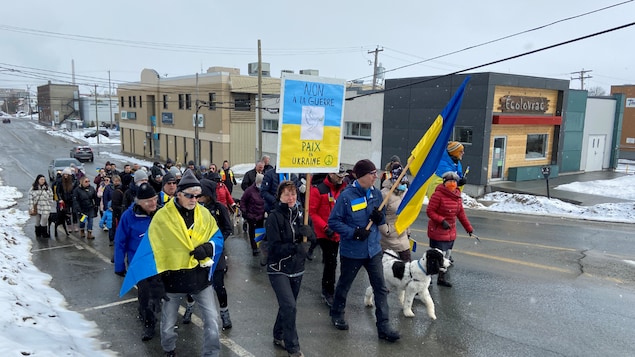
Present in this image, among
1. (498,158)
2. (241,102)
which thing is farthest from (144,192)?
(241,102)

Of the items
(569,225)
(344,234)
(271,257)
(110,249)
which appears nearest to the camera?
(271,257)

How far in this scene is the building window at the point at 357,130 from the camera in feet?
85.8

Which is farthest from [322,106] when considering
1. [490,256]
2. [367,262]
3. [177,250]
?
[490,256]

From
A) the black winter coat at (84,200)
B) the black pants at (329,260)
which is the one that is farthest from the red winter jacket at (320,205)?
the black winter coat at (84,200)

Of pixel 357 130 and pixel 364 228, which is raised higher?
pixel 357 130

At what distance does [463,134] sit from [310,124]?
16857mm

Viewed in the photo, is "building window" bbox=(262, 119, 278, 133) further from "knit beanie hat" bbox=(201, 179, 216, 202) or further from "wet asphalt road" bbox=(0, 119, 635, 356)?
"knit beanie hat" bbox=(201, 179, 216, 202)

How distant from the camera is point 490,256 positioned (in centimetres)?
895

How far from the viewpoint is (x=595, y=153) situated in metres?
26.9

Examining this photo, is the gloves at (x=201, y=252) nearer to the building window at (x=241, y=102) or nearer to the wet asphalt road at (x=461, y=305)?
the wet asphalt road at (x=461, y=305)

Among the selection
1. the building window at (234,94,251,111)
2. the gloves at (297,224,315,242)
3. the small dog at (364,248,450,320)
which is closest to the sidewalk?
the small dog at (364,248,450,320)

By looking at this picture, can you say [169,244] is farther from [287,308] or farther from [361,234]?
[361,234]

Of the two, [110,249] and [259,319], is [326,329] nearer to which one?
[259,319]

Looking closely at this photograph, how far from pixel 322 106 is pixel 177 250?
→ 8.82ft
